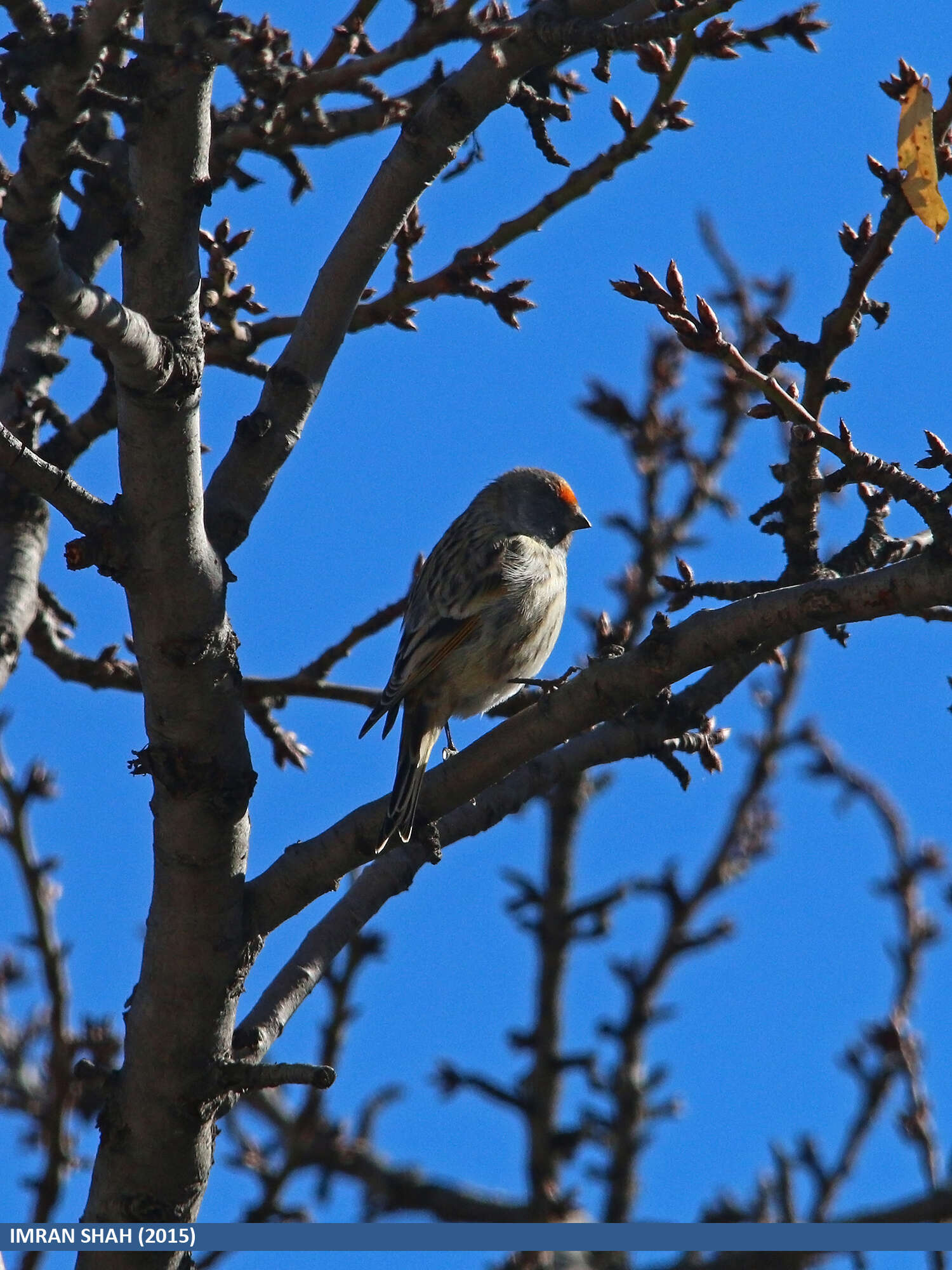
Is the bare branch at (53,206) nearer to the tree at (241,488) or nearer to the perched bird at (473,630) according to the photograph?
the tree at (241,488)

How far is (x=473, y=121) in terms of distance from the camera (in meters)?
4.28

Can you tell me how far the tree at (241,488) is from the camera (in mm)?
3332

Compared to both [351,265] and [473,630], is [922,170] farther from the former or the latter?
[473,630]

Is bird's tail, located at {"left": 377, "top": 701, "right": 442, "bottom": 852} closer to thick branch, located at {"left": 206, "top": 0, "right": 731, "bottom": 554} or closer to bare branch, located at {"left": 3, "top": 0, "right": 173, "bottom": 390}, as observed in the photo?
thick branch, located at {"left": 206, "top": 0, "right": 731, "bottom": 554}

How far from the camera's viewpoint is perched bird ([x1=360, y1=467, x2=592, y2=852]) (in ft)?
20.1

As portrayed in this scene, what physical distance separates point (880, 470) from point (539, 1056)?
4615 millimetres

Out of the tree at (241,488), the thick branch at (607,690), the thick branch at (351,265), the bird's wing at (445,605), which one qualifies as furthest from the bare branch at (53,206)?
the bird's wing at (445,605)

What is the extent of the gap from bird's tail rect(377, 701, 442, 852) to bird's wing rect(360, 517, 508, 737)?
0.16m

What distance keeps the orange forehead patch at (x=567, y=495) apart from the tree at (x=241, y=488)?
6.98 feet

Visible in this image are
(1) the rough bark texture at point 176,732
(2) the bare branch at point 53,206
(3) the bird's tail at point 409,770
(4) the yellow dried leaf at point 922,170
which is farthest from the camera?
(3) the bird's tail at point 409,770

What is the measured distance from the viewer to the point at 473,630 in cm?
629

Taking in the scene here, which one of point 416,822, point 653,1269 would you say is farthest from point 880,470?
point 653,1269

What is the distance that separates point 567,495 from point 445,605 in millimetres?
1604

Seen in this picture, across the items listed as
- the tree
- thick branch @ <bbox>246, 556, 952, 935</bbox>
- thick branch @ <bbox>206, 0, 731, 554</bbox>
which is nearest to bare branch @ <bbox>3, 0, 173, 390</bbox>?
the tree
